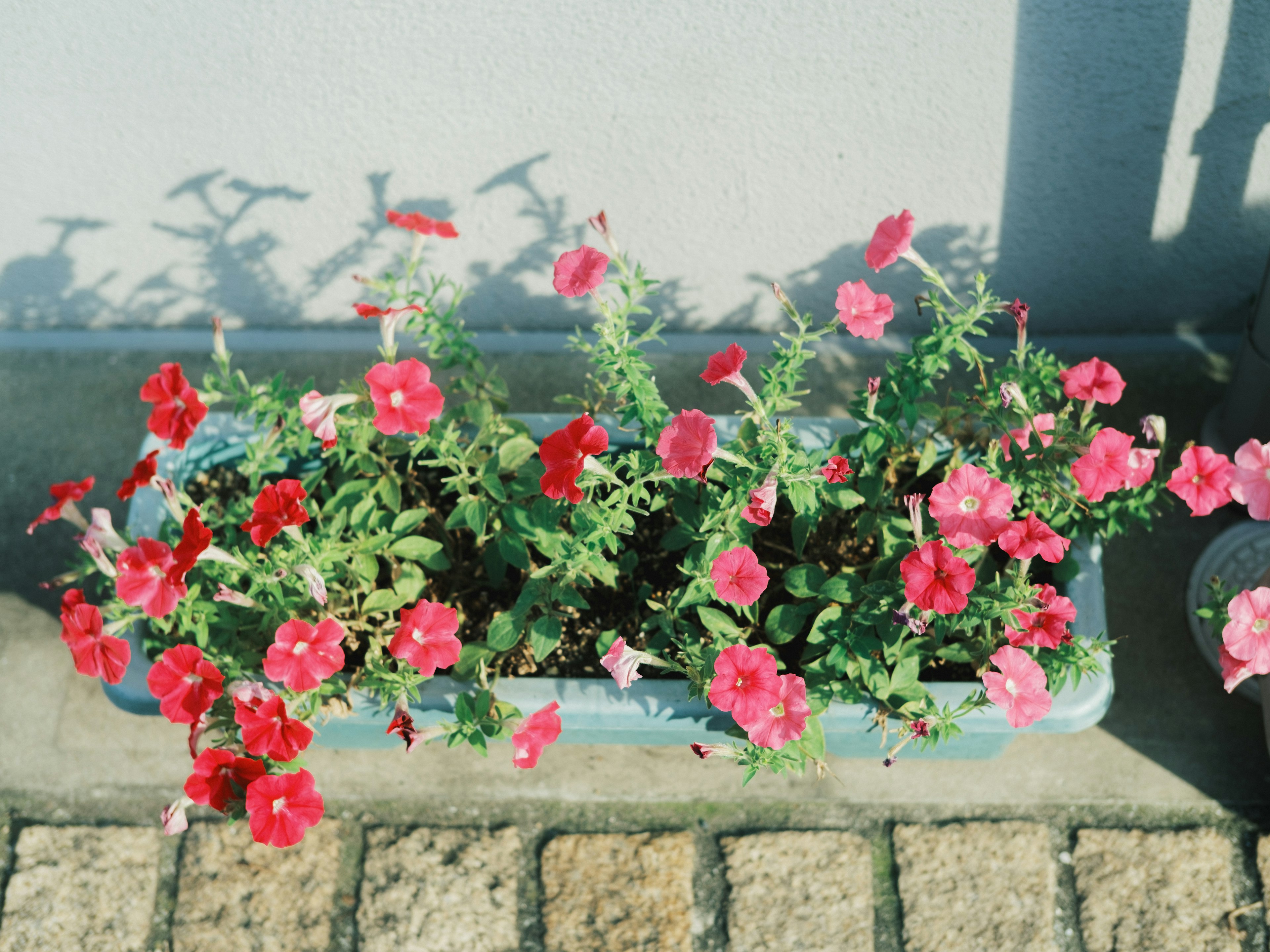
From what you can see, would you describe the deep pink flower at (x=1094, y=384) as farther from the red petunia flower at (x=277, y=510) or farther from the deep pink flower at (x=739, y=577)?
the red petunia flower at (x=277, y=510)

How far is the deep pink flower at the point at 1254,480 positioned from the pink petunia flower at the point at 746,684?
2.24 feet

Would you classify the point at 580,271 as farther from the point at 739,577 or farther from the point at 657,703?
the point at 657,703

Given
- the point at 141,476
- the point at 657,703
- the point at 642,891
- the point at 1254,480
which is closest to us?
the point at 1254,480

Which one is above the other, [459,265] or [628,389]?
[459,265]

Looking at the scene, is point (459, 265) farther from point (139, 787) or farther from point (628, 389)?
point (139, 787)

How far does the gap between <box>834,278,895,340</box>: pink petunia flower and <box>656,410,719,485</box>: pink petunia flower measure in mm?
337

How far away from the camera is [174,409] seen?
154 centimetres

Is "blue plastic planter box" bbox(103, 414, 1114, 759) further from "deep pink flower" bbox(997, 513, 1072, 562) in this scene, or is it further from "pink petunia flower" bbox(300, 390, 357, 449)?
"pink petunia flower" bbox(300, 390, 357, 449)

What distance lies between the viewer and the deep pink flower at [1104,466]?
136 centimetres

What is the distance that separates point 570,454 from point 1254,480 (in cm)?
97

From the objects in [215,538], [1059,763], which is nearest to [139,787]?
[215,538]

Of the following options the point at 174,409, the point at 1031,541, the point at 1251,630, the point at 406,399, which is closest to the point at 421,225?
the point at 406,399

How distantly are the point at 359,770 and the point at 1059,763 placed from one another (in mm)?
1475

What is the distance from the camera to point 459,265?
90.1 inches
